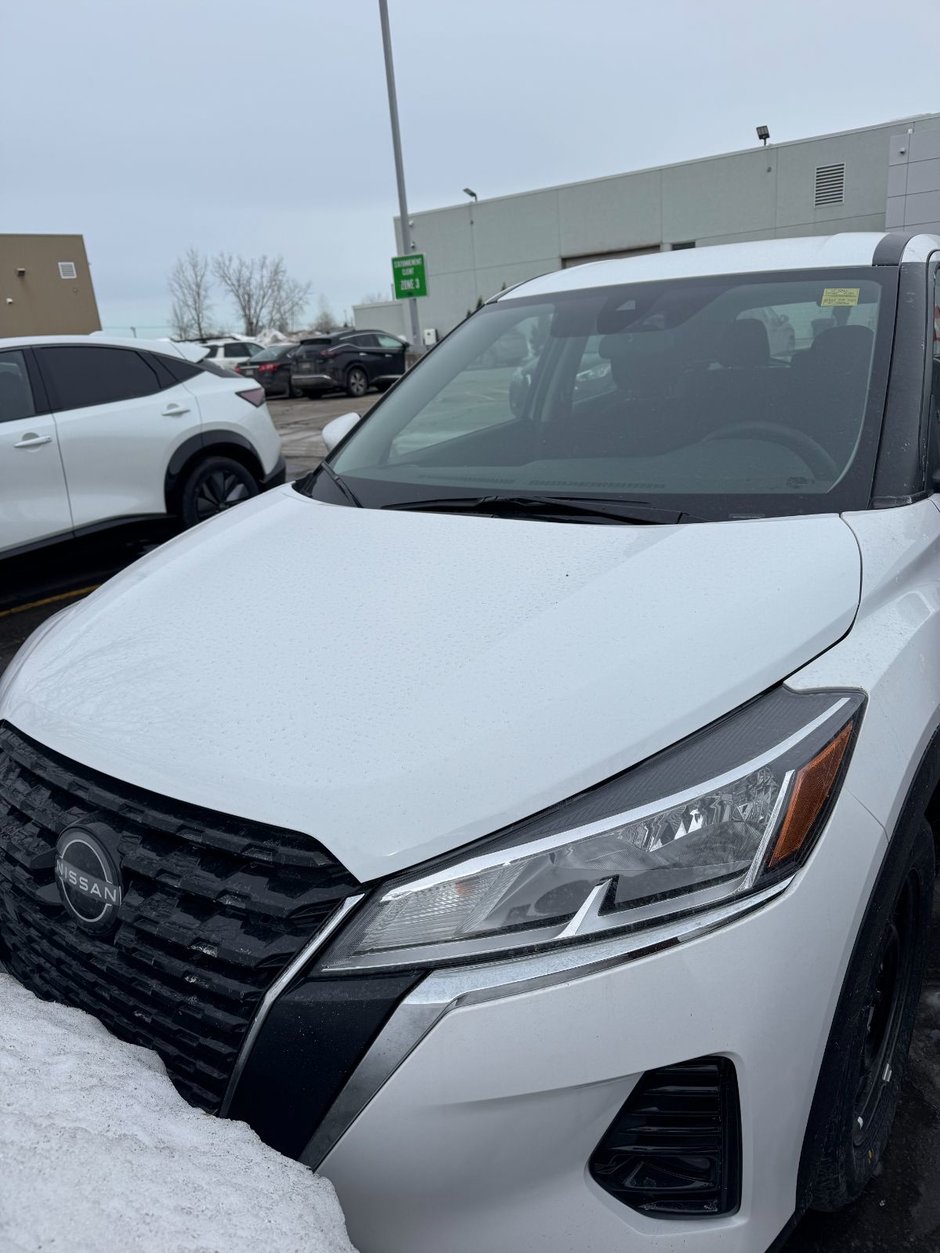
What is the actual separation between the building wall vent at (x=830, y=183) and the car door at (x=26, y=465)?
2981 centimetres

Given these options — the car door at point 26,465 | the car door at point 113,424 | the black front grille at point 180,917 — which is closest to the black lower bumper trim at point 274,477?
the car door at point 113,424

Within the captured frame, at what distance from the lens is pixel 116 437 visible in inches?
252

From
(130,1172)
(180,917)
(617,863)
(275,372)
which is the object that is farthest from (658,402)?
(275,372)

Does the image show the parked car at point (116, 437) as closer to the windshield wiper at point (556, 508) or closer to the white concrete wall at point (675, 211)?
the windshield wiper at point (556, 508)

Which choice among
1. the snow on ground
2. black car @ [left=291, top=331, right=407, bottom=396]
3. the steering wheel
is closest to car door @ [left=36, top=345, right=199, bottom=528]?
the steering wheel

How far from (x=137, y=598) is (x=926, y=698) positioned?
65.2 inches

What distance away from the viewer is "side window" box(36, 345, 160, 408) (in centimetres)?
629

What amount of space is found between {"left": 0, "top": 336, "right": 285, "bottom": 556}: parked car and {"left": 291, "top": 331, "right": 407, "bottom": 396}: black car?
1623cm

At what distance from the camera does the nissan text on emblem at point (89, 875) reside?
156cm

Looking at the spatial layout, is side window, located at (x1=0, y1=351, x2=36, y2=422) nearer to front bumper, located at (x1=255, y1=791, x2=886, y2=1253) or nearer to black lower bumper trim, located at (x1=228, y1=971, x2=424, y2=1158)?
black lower bumper trim, located at (x1=228, y1=971, x2=424, y2=1158)

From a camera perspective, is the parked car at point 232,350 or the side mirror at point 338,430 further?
the parked car at point 232,350

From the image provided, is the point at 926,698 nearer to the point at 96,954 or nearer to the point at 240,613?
the point at 240,613

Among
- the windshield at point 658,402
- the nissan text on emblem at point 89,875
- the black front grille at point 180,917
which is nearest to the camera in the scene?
the black front grille at point 180,917

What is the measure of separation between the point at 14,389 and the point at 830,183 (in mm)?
30066
